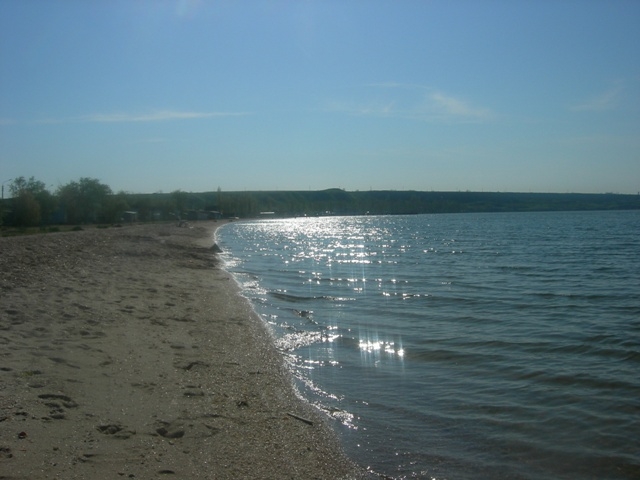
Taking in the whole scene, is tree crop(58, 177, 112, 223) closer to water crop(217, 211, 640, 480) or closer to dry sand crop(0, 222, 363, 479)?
water crop(217, 211, 640, 480)

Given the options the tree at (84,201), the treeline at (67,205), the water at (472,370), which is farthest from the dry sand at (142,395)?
the tree at (84,201)

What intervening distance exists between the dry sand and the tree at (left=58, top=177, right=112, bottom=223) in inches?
3113

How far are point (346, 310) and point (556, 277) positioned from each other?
43.3 feet

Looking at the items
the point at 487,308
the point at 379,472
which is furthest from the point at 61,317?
the point at 487,308

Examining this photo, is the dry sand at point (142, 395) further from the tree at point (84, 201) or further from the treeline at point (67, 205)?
the tree at point (84, 201)

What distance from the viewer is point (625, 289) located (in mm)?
22562

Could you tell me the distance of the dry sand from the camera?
5.86 m

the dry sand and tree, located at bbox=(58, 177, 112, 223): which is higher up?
tree, located at bbox=(58, 177, 112, 223)

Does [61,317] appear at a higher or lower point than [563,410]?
higher

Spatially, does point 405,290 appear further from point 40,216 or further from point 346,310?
point 40,216

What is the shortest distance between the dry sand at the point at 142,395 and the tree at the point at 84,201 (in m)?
79.1

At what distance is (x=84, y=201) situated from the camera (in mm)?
89375

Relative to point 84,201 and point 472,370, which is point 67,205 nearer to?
point 84,201

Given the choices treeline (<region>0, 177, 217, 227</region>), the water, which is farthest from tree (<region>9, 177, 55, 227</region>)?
the water
